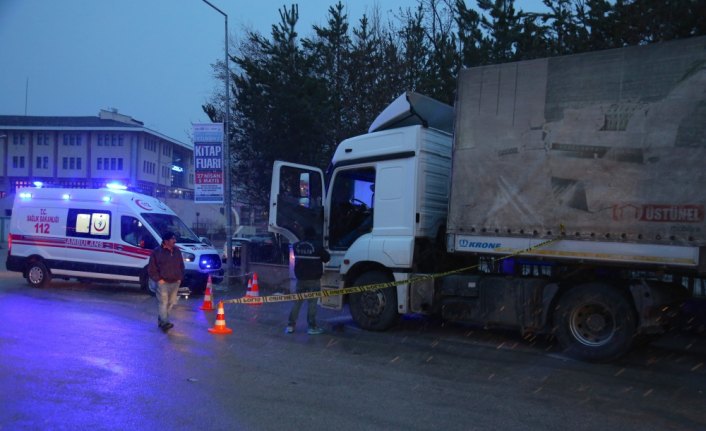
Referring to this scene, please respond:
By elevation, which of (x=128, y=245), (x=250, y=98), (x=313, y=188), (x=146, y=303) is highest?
(x=250, y=98)

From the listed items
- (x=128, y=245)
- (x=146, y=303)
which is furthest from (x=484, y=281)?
(x=128, y=245)

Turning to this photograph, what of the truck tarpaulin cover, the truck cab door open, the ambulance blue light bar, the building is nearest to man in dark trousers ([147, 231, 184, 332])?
the truck cab door open

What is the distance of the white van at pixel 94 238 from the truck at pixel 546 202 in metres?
5.91

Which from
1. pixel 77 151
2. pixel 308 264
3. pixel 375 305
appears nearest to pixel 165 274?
pixel 308 264

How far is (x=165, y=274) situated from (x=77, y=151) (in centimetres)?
4985

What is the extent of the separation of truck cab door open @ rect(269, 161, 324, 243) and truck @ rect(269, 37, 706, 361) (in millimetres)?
40

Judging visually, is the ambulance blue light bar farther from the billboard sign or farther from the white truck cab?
the white truck cab

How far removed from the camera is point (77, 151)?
176 feet

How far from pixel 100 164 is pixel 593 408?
54.1 metres

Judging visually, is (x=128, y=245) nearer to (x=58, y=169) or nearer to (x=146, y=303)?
(x=146, y=303)

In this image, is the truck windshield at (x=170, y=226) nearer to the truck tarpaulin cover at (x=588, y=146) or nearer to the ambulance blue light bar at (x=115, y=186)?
the ambulance blue light bar at (x=115, y=186)

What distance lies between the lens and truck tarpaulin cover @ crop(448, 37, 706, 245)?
271 inches

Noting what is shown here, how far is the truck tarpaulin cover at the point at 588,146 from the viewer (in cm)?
688

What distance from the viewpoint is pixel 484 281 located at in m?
8.58
